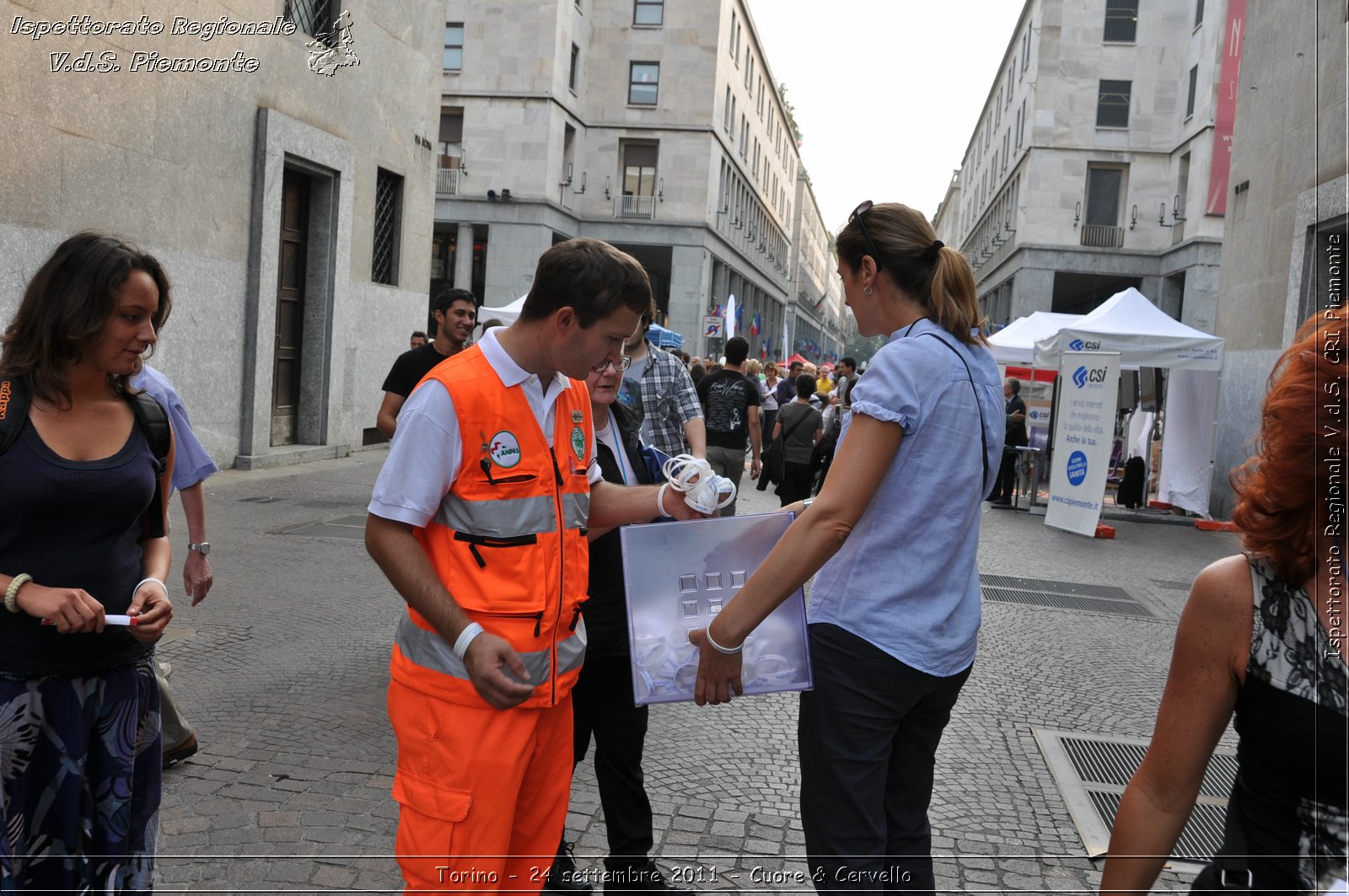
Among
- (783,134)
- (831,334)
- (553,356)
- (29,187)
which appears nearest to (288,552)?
(29,187)

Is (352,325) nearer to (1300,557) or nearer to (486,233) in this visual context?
(1300,557)

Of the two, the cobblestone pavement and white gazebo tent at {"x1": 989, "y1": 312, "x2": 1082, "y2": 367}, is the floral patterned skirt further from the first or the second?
white gazebo tent at {"x1": 989, "y1": 312, "x2": 1082, "y2": 367}

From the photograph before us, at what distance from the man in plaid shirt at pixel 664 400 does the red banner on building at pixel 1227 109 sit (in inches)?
535

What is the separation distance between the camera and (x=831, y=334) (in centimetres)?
15812

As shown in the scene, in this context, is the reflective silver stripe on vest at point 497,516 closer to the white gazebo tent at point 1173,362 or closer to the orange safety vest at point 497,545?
the orange safety vest at point 497,545

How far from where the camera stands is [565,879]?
343 cm

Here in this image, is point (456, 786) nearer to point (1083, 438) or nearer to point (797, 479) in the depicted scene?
point (797, 479)

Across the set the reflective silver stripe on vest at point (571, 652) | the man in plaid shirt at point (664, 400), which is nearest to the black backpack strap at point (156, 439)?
the reflective silver stripe on vest at point (571, 652)

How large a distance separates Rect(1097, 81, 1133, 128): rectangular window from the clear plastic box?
39249 mm

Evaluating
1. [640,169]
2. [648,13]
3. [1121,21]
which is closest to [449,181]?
[640,169]

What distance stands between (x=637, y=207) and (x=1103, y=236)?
17.4 meters

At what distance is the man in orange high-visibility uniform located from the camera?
2139mm

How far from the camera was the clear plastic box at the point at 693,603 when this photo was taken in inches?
95.7

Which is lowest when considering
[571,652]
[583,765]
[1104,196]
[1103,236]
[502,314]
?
[583,765]
